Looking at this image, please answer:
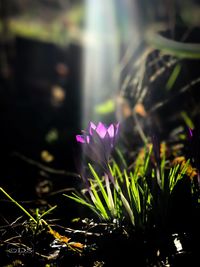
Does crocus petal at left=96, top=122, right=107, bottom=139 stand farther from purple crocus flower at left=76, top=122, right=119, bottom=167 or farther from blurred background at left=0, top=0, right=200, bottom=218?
blurred background at left=0, top=0, right=200, bottom=218

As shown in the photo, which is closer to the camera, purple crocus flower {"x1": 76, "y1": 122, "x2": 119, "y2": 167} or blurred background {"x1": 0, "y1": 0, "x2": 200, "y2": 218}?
purple crocus flower {"x1": 76, "y1": 122, "x2": 119, "y2": 167}

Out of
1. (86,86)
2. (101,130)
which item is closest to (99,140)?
(101,130)

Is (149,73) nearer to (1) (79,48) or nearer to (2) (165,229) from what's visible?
(2) (165,229)

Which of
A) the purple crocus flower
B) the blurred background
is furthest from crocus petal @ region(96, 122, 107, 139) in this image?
the blurred background

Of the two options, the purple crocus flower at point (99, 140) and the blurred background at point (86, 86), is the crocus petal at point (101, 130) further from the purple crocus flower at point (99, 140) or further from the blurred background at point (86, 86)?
the blurred background at point (86, 86)

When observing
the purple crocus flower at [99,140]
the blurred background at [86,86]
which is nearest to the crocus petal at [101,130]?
the purple crocus flower at [99,140]

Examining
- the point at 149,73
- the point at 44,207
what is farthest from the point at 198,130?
the point at 149,73
